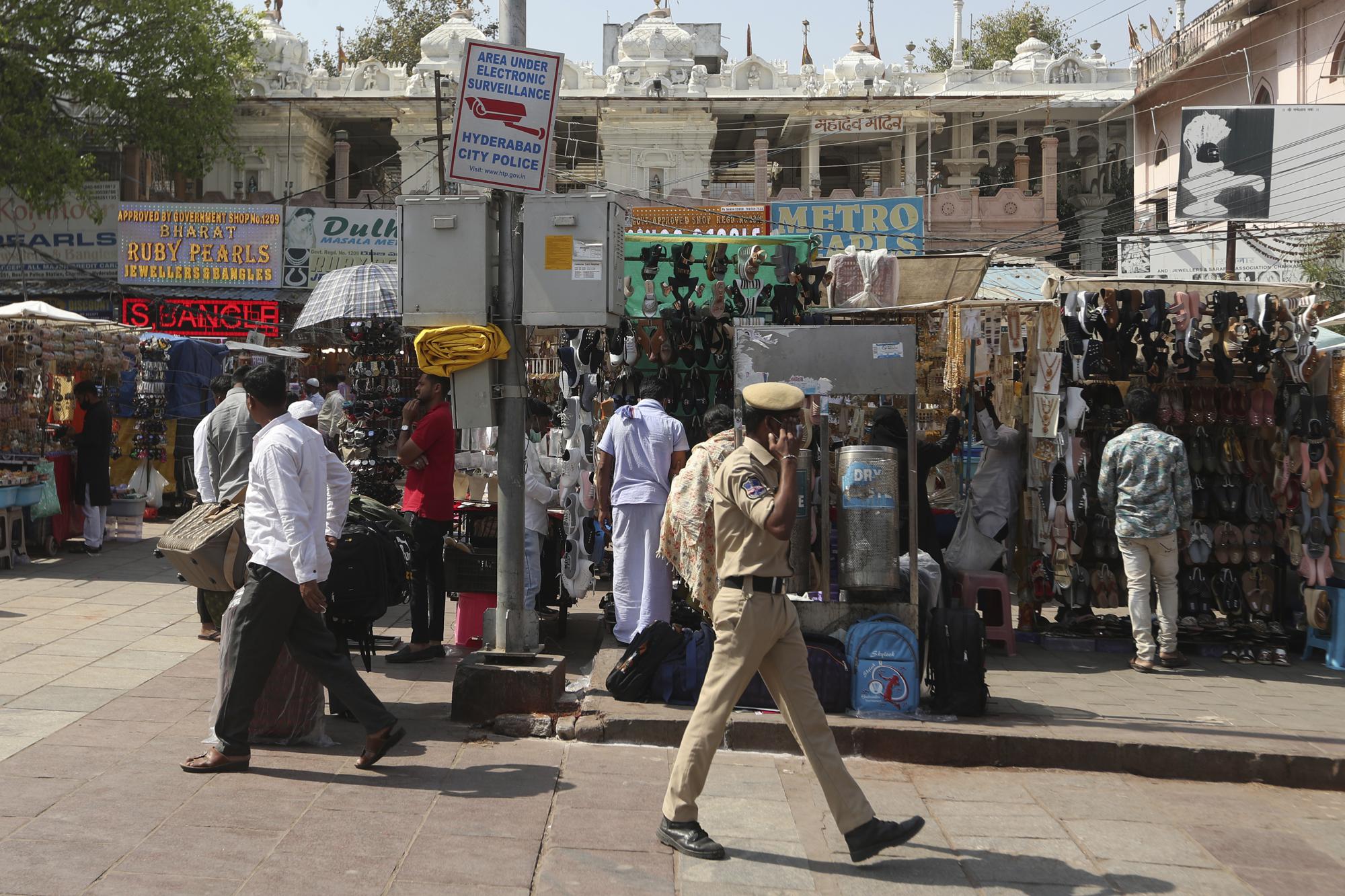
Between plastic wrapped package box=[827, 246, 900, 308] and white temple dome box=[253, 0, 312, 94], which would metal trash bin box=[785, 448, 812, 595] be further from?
white temple dome box=[253, 0, 312, 94]

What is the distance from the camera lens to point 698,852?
15.0ft

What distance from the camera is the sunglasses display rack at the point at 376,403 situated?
9352mm

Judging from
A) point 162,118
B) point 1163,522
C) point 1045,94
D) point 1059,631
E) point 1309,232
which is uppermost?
point 1045,94

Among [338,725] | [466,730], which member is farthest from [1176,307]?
[338,725]

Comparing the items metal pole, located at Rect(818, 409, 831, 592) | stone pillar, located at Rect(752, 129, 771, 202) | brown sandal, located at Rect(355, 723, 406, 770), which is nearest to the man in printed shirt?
metal pole, located at Rect(818, 409, 831, 592)

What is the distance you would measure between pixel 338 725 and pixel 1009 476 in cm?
521

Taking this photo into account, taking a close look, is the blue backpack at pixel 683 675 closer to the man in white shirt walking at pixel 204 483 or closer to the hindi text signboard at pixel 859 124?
the man in white shirt walking at pixel 204 483

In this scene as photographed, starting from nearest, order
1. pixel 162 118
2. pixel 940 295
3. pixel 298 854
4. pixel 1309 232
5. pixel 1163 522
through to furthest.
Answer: pixel 298 854, pixel 1163 522, pixel 940 295, pixel 1309 232, pixel 162 118

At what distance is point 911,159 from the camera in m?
29.6

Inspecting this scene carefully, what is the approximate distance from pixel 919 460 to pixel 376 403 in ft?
14.2

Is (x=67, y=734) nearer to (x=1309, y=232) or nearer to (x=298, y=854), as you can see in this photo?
(x=298, y=854)

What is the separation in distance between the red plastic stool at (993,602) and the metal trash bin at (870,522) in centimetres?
202

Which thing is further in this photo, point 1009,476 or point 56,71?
point 56,71

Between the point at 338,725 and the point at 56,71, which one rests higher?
the point at 56,71
